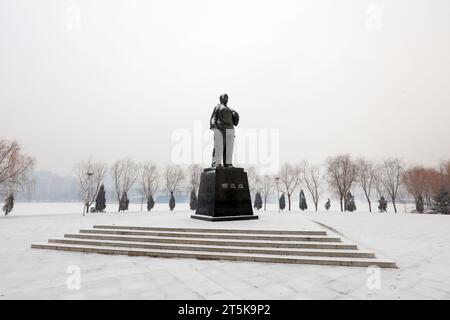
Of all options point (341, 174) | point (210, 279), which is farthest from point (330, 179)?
point (210, 279)

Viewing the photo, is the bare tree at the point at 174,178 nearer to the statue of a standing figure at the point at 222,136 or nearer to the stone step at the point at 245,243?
the statue of a standing figure at the point at 222,136

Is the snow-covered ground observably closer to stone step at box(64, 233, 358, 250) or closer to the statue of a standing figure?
stone step at box(64, 233, 358, 250)

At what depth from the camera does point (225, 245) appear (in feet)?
22.5

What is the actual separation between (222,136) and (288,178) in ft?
117

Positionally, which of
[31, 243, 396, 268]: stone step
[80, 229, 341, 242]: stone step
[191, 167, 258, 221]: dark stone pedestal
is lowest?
[31, 243, 396, 268]: stone step

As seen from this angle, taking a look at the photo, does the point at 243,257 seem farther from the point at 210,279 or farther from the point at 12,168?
the point at 12,168

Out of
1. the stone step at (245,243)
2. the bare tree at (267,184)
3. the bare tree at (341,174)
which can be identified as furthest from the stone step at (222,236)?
the bare tree at (267,184)

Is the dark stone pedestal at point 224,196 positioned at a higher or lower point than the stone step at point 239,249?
higher

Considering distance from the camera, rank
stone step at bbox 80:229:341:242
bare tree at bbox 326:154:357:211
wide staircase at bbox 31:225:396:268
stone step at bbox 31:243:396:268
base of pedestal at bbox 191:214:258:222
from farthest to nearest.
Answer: bare tree at bbox 326:154:357:211 → base of pedestal at bbox 191:214:258:222 → stone step at bbox 80:229:341:242 → wide staircase at bbox 31:225:396:268 → stone step at bbox 31:243:396:268

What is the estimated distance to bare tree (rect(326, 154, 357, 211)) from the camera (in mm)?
37688

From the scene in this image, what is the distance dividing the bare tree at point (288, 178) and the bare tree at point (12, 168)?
38559 mm

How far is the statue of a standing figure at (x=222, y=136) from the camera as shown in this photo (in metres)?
11.7

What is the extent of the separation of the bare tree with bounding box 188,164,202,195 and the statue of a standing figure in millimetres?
29962

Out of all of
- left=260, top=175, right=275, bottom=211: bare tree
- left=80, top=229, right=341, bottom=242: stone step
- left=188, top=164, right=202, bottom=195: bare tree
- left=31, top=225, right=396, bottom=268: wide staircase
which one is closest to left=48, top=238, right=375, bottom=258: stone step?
left=31, top=225, right=396, bottom=268: wide staircase
